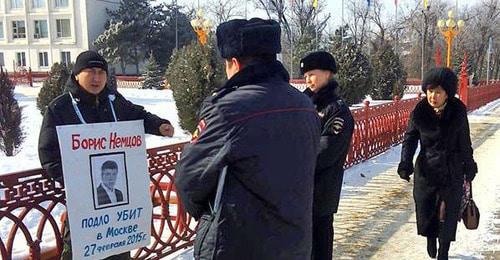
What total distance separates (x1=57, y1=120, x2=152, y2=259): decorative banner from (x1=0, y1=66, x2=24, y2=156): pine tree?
31.2 ft

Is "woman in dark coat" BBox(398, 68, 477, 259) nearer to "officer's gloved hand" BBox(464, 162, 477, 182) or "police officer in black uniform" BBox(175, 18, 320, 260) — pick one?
"officer's gloved hand" BBox(464, 162, 477, 182)

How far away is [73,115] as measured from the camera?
3.20m

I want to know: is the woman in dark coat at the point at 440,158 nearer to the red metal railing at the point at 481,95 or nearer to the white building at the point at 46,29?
the red metal railing at the point at 481,95

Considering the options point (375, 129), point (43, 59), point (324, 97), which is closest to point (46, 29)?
point (43, 59)

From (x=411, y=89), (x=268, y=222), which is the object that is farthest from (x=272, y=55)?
(x=411, y=89)

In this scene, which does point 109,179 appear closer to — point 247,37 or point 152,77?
point 247,37

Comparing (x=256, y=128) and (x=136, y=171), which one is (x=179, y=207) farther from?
(x=256, y=128)

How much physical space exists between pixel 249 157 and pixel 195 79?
11.6 m

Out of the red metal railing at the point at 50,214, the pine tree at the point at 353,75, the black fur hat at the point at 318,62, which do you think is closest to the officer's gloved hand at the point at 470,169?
the black fur hat at the point at 318,62

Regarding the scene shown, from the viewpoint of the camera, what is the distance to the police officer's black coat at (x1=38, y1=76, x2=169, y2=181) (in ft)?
10.2

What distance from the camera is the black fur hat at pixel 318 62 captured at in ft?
12.4

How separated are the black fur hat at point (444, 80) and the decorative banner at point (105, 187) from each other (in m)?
2.33

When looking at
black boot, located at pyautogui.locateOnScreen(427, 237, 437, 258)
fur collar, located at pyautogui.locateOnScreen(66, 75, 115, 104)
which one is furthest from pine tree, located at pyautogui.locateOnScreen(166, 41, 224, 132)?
fur collar, located at pyautogui.locateOnScreen(66, 75, 115, 104)

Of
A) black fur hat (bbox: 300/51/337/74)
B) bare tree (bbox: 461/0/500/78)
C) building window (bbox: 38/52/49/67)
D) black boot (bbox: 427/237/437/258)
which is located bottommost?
black boot (bbox: 427/237/437/258)
